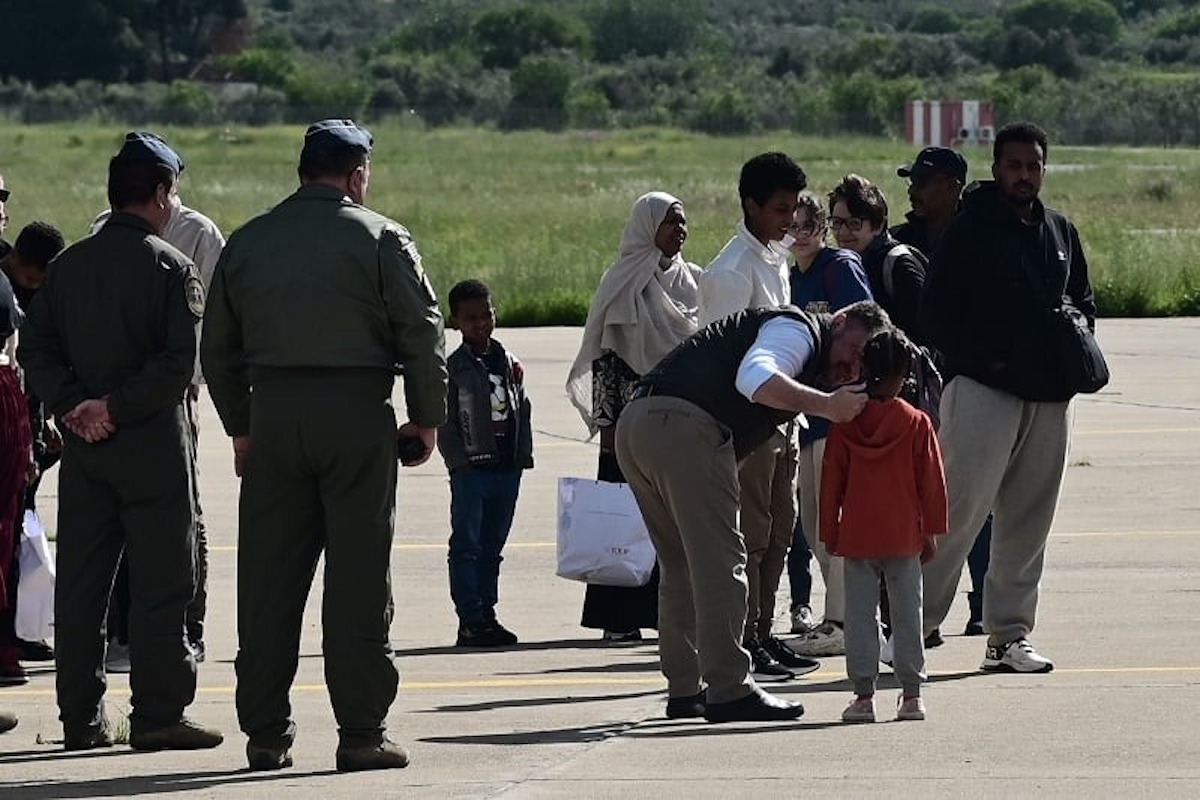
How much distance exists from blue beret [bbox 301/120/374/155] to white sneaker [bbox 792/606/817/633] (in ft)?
12.2

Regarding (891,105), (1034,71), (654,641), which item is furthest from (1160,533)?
(1034,71)

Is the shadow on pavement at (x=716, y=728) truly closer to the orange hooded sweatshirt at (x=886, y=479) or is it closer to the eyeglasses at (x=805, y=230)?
the orange hooded sweatshirt at (x=886, y=479)

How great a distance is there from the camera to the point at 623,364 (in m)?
11.1

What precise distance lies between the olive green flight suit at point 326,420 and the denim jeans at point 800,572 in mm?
3512

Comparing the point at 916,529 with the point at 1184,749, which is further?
the point at 916,529

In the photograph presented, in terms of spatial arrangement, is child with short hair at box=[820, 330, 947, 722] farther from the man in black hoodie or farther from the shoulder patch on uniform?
the shoulder patch on uniform

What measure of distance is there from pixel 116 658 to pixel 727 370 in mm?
3424

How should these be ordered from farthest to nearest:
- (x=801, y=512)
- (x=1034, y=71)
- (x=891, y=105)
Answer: (x=1034, y=71), (x=891, y=105), (x=801, y=512)

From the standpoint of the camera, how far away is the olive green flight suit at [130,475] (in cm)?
877

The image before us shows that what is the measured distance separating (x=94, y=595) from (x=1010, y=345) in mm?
3694

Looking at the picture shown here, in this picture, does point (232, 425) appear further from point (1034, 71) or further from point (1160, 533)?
point (1034, 71)

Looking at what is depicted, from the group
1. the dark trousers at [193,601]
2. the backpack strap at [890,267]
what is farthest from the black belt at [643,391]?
the dark trousers at [193,601]

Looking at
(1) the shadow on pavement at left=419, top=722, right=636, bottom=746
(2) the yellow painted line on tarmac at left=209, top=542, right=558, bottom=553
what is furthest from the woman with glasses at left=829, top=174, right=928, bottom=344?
(2) the yellow painted line on tarmac at left=209, top=542, right=558, bottom=553

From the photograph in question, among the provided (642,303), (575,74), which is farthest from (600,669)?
(575,74)
